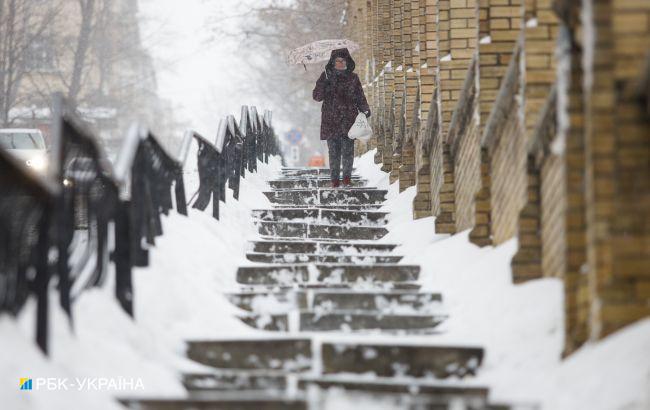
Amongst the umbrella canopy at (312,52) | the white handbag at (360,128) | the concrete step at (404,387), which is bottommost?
the concrete step at (404,387)

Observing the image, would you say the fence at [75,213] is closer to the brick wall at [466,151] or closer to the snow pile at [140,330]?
the snow pile at [140,330]

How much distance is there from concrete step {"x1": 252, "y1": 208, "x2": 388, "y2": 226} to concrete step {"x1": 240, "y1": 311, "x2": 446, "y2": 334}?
4646 millimetres

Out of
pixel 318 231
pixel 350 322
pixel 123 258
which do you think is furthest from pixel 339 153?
pixel 123 258

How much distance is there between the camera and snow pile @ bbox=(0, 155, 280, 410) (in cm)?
520

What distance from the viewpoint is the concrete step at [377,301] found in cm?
797

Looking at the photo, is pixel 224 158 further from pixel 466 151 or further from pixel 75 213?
pixel 75 213

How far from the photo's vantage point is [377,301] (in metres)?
7.98

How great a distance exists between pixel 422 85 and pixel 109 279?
664cm

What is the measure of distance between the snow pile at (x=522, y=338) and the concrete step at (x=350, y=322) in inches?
6.7

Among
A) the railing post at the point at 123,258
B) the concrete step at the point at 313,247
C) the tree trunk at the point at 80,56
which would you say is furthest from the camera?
the tree trunk at the point at 80,56

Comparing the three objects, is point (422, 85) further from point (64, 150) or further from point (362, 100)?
point (64, 150)

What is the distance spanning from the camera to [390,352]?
6516mm

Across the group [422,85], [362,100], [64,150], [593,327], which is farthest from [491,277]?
[362,100]

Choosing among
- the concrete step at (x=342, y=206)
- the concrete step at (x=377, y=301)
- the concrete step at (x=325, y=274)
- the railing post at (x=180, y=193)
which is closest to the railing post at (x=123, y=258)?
the concrete step at (x=377, y=301)
